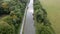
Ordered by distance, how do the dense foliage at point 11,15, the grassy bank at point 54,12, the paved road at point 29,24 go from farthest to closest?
the grassy bank at point 54,12 < the paved road at point 29,24 < the dense foliage at point 11,15

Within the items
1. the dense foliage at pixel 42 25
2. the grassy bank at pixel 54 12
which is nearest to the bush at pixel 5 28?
the dense foliage at pixel 42 25

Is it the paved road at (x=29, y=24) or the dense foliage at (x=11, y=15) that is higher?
the dense foliage at (x=11, y=15)

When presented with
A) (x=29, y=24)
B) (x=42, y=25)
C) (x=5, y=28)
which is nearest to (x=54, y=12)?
(x=29, y=24)

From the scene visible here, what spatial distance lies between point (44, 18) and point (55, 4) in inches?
222

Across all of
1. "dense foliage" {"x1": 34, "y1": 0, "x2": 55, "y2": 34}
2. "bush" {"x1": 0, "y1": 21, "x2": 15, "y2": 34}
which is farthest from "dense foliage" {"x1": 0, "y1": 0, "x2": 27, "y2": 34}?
"dense foliage" {"x1": 34, "y1": 0, "x2": 55, "y2": 34}

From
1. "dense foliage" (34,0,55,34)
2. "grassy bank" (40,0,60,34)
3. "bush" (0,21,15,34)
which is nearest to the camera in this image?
"bush" (0,21,15,34)

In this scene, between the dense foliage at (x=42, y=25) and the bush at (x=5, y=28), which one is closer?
the bush at (x=5, y=28)

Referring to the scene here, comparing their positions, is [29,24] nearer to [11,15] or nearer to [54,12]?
[11,15]

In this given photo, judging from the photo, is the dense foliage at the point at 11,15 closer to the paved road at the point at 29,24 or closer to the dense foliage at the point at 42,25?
the paved road at the point at 29,24

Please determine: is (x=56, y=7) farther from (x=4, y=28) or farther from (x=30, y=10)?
(x=4, y=28)

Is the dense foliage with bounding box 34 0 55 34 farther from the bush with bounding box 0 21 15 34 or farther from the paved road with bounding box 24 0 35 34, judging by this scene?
the bush with bounding box 0 21 15 34

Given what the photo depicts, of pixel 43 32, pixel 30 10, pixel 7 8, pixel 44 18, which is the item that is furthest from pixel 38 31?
pixel 30 10

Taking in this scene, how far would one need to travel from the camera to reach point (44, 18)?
972 centimetres

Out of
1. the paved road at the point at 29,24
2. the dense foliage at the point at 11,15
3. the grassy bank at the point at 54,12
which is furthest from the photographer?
the grassy bank at the point at 54,12
